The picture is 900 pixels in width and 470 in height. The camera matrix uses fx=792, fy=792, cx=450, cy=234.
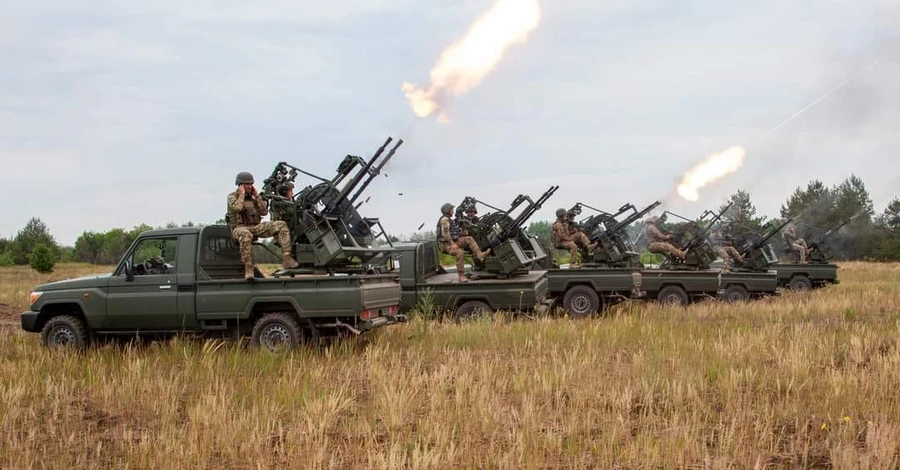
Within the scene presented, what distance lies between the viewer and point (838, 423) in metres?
6.55

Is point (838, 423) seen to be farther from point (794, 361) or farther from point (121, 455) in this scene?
point (121, 455)

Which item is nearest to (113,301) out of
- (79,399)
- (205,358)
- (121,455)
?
(205,358)

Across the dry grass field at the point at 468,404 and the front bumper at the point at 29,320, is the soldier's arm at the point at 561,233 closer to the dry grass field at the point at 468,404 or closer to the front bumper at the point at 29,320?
the dry grass field at the point at 468,404

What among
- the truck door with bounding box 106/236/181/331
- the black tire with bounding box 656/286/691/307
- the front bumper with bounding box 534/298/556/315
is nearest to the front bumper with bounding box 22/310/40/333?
the truck door with bounding box 106/236/181/331

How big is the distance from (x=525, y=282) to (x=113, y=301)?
705 centimetres

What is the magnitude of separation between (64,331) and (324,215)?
4.13 meters

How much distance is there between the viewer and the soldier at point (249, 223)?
11250 millimetres

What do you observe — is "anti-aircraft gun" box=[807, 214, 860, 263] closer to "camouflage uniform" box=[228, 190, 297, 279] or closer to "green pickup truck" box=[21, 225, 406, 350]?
"green pickup truck" box=[21, 225, 406, 350]

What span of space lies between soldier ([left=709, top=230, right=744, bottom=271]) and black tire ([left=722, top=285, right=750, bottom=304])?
2.70 ft

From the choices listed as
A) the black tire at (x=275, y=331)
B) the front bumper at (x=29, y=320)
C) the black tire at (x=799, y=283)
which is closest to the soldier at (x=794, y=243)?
the black tire at (x=799, y=283)

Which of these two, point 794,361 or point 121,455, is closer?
point 121,455

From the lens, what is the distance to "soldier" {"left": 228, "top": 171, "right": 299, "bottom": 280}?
11.2 m

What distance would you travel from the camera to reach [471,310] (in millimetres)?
14867

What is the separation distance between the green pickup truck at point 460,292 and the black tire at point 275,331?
4.18m
